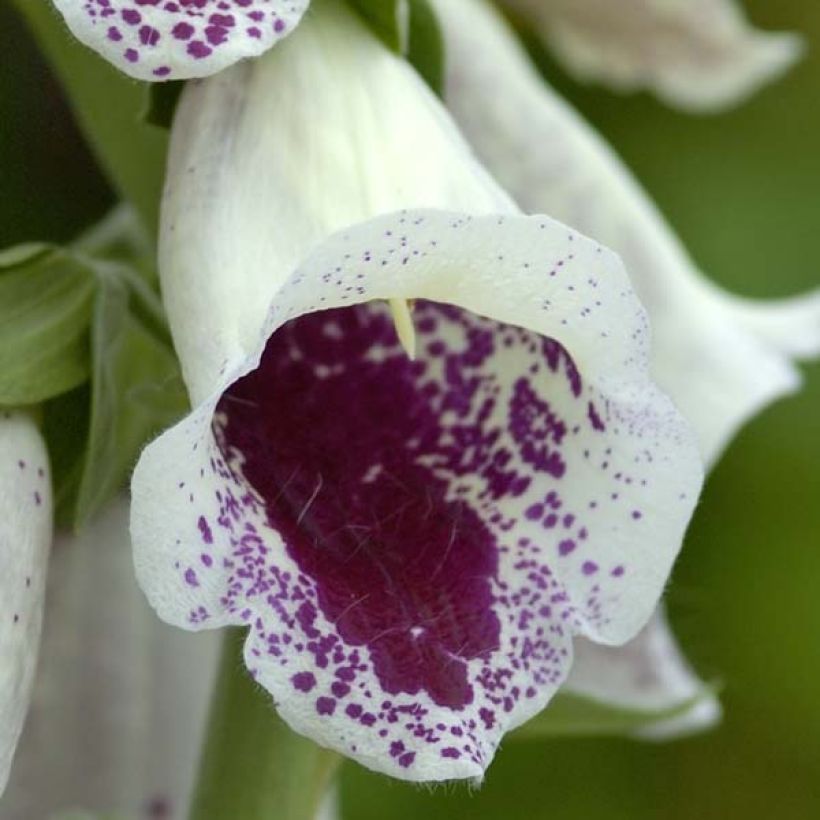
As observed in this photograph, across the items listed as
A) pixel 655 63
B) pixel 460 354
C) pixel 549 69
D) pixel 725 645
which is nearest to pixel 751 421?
pixel 725 645

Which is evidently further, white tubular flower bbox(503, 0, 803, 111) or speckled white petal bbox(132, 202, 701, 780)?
white tubular flower bbox(503, 0, 803, 111)

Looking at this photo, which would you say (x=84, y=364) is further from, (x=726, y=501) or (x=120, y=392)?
(x=726, y=501)

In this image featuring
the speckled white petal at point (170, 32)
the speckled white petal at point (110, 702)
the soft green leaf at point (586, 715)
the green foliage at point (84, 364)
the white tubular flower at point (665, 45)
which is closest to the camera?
the speckled white petal at point (170, 32)

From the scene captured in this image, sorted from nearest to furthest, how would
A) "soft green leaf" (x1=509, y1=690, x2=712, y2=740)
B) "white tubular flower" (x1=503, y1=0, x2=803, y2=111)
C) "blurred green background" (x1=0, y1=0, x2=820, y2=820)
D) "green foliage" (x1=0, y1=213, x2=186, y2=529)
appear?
"green foliage" (x1=0, y1=213, x2=186, y2=529) → "soft green leaf" (x1=509, y1=690, x2=712, y2=740) → "white tubular flower" (x1=503, y1=0, x2=803, y2=111) → "blurred green background" (x1=0, y1=0, x2=820, y2=820)

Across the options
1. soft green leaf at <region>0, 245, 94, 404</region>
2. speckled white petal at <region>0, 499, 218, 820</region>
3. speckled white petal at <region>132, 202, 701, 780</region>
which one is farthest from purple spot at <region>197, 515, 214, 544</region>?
speckled white petal at <region>0, 499, 218, 820</region>

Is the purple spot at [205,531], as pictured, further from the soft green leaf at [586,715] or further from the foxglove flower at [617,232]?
the foxglove flower at [617,232]

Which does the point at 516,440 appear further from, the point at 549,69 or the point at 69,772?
the point at 549,69

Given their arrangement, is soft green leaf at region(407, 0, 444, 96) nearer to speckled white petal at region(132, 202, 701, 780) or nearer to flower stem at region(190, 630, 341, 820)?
speckled white petal at region(132, 202, 701, 780)

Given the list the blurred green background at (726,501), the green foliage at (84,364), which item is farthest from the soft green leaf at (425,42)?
the blurred green background at (726,501)
